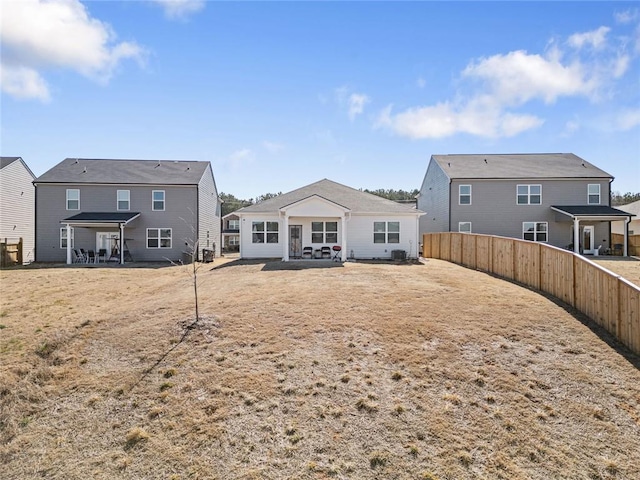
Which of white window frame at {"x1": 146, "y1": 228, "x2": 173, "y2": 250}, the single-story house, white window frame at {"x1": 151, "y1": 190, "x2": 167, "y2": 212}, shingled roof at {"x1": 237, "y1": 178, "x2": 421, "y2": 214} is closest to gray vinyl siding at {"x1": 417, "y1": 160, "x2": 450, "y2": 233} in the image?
shingled roof at {"x1": 237, "y1": 178, "x2": 421, "y2": 214}

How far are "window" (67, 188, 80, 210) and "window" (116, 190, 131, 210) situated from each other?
2.56m

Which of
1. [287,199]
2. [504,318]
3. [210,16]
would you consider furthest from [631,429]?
[287,199]

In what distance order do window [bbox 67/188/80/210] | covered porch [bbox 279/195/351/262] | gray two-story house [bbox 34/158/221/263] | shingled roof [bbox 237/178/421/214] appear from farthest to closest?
window [bbox 67/188/80/210] < gray two-story house [bbox 34/158/221/263] < shingled roof [bbox 237/178/421/214] < covered porch [bbox 279/195/351/262]

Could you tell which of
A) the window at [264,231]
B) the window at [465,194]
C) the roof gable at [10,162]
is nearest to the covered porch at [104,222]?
the roof gable at [10,162]

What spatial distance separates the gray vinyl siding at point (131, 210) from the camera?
81.9 ft

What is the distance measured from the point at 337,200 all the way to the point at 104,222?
47.6 ft

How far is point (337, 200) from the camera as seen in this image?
22797 millimetres

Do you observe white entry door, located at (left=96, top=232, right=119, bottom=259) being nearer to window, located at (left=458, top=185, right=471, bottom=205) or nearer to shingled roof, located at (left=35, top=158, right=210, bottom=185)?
shingled roof, located at (left=35, top=158, right=210, bottom=185)

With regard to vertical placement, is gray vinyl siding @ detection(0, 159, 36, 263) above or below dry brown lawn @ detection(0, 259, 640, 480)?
above

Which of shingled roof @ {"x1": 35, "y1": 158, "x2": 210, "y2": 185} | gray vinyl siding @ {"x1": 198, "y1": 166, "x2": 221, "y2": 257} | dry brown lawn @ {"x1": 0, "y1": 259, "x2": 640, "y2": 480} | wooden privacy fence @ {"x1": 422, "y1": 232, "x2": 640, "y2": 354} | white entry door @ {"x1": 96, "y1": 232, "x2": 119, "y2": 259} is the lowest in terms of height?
dry brown lawn @ {"x1": 0, "y1": 259, "x2": 640, "y2": 480}

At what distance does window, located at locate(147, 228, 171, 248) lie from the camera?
997 inches

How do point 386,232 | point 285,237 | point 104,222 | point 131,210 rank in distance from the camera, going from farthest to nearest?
point 131,210 → point 104,222 → point 386,232 → point 285,237

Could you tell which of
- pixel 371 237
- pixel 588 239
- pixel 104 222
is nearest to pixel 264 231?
pixel 371 237

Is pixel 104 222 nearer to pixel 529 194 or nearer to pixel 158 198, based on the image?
pixel 158 198
